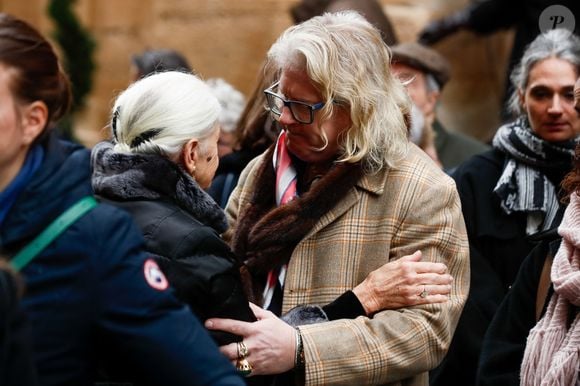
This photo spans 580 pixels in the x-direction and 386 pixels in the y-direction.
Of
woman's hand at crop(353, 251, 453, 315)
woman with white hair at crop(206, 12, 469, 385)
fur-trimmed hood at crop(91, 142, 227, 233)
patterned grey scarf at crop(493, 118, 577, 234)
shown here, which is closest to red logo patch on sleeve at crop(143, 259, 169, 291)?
fur-trimmed hood at crop(91, 142, 227, 233)

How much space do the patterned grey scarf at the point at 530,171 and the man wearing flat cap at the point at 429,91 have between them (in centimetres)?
99

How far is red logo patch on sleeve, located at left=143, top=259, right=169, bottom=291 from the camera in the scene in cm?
282

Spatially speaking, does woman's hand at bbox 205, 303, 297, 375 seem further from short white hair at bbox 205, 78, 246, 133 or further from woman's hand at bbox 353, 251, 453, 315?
short white hair at bbox 205, 78, 246, 133

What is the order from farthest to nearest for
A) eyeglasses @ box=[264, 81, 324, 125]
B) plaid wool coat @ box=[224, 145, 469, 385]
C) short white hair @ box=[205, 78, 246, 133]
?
short white hair @ box=[205, 78, 246, 133] < eyeglasses @ box=[264, 81, 324, 125] < plaid wool coat @ box=[224, 145, 469, 385]

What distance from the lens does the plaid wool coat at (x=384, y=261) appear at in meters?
3.78

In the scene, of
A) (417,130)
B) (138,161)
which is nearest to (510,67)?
(417,130)

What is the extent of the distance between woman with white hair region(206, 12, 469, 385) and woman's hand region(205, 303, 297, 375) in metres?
0.08

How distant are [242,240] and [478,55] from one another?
4.86 meters

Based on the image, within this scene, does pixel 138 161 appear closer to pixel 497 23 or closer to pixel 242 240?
pixel 242 240

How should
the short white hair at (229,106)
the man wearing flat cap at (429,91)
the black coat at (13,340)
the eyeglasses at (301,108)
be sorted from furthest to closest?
the man wearing flat cap at (429,91) → the short white hair at (229,106) → the eyeglasses at (301,108) → the black coat at (13,340)

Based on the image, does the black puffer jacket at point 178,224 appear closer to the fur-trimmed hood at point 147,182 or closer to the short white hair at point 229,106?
the fur-trimmed hood at point 147,182

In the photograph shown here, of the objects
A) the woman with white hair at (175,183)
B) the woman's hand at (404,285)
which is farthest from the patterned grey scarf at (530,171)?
the woman with white hair at (175,183)

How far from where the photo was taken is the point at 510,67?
301 inches

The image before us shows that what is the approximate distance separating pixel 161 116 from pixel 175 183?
0.19 meters
